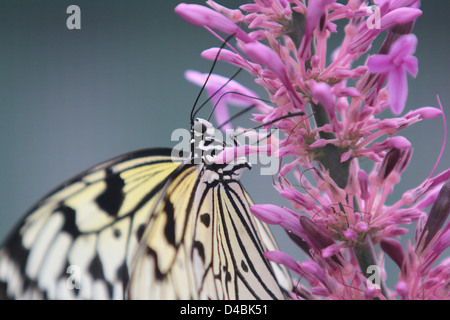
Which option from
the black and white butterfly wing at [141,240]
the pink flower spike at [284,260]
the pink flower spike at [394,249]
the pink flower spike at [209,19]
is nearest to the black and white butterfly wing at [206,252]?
the black and white butterfly wing at [141,240]

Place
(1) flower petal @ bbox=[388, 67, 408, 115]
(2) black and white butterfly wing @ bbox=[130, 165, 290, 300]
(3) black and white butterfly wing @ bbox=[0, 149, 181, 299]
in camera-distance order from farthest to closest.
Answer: (2) black and white butterfly wing @ bbox=[130, 165, 290, 300]
(3) black and white butterfly wing @ bbox=[0, 149, 181, 299]
(1) flower petal @ bbox=[388, 67, 408, 115]

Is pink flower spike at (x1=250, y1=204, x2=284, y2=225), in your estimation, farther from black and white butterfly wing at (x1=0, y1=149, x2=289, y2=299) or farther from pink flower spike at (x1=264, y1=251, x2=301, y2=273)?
black and white butterfly wing at (x1=0, y1=149, x2=289, y2=299)

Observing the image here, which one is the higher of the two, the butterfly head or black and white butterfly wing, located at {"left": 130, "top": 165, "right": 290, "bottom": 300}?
the butterfly head

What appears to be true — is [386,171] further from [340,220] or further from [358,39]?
[358,39]

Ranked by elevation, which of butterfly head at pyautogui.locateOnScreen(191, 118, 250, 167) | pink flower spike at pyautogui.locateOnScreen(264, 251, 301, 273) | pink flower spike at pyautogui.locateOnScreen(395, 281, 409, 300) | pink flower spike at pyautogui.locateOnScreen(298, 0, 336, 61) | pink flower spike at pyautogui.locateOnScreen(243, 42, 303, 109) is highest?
pink flower spike at pyautogui.locateOnScreen(298, 0, 336, 61)

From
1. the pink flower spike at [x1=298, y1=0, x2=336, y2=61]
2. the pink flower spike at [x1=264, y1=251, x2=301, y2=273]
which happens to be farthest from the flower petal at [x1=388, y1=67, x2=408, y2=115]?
the pink flower spike at [x1=264, y1=251, x2=301, y2=273]

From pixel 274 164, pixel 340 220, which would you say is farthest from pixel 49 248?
pixel 340 220

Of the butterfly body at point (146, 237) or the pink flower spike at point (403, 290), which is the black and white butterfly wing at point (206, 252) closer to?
the butterfly body at point (146, 237)

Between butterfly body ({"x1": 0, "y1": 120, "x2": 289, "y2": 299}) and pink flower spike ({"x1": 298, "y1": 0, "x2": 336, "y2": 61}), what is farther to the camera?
butterfly body ({"x1": 0, "y1": 120, "x2": 289, "y2": 299})
